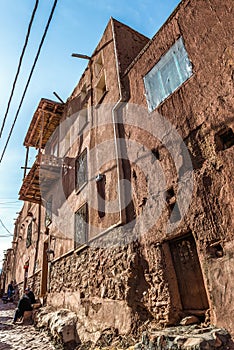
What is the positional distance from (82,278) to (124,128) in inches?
191

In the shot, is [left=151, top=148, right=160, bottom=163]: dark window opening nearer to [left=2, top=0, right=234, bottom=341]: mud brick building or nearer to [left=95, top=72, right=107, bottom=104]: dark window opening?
[left=2, top=0, right=234, bottom=341]: mud brick building

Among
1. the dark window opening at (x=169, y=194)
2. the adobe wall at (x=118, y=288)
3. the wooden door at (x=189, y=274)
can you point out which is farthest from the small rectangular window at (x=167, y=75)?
the adobe wall at (x=118, y=288)

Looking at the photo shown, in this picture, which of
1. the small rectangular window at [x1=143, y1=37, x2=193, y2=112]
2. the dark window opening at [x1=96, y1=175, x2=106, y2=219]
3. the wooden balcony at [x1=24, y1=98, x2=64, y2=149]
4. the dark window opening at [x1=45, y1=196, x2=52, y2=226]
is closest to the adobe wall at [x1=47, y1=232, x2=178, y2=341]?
the dark window opening at [x1=96, y1=175, x2=106, y2=219]

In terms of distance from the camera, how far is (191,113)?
5.22 metres

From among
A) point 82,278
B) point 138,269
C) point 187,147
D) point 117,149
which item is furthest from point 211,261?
point 82,278

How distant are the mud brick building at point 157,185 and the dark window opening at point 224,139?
2 cm

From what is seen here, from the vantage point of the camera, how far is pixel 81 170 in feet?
32.6

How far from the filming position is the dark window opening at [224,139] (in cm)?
449

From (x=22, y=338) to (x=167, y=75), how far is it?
28.8ft

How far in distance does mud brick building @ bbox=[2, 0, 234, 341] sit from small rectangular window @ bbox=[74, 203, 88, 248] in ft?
0.12

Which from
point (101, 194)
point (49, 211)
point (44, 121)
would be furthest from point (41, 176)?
point (101, 194)

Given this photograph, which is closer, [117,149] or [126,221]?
[126,221]

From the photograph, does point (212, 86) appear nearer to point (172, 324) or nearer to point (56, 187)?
point (172, 324)

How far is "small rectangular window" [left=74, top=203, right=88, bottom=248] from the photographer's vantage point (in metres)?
8.42
